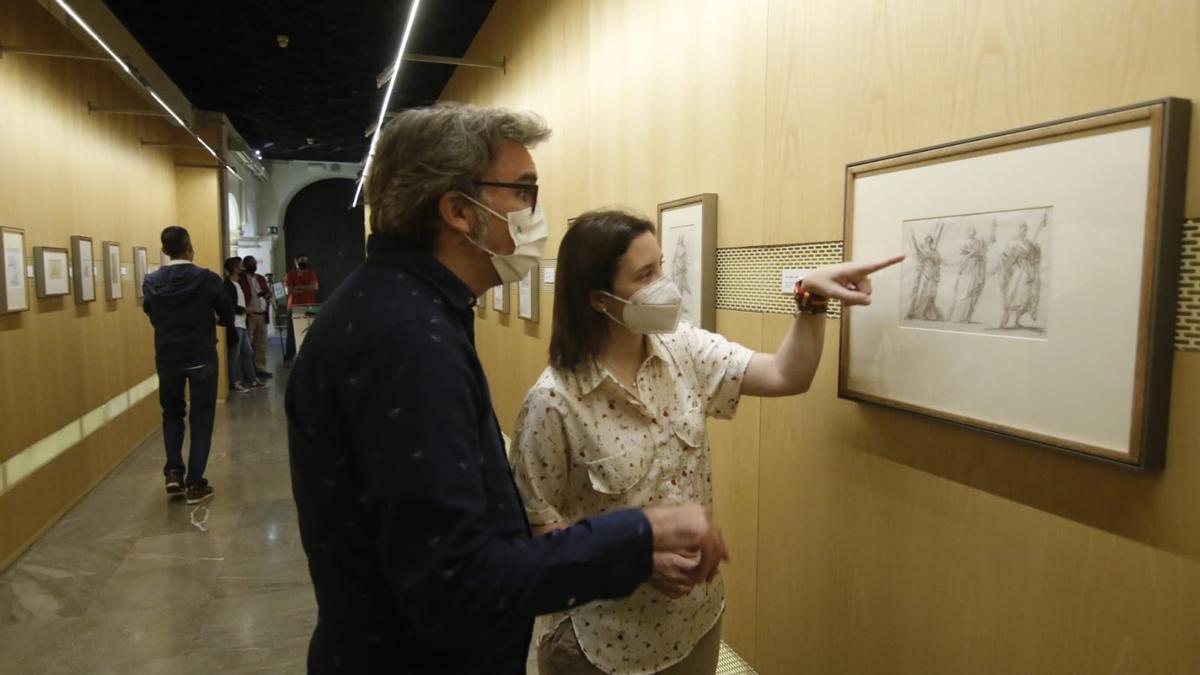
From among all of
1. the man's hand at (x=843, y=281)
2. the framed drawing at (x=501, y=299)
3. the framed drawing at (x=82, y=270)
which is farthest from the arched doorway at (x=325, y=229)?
the man's hand at (x=843, y=281)

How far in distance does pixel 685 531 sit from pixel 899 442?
1.01 meters

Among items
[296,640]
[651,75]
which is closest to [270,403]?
[296,640]

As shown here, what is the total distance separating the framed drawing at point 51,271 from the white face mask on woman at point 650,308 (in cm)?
465

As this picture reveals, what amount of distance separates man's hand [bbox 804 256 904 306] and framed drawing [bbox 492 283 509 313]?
14.2 feet

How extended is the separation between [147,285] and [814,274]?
211 inches

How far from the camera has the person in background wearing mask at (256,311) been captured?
10.4 m

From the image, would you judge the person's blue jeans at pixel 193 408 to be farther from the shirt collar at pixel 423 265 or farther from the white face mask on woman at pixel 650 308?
the shirt collar at pixel 423 265

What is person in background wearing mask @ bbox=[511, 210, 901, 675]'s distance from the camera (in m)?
1.62

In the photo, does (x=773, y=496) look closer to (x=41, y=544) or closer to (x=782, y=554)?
(x=782, y=554)

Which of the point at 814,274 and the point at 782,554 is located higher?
the point at 814,274

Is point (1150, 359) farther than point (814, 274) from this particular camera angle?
No

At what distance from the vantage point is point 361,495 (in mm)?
1012

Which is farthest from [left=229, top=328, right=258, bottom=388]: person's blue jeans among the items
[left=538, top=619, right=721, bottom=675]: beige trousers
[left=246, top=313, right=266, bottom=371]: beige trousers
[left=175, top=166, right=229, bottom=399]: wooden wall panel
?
[left=538, top=619, right=721, bottom=675]: beige trousers

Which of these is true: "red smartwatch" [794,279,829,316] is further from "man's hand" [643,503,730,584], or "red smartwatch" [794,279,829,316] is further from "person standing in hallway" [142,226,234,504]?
"person standing in hallway" [142,226,234,504]
